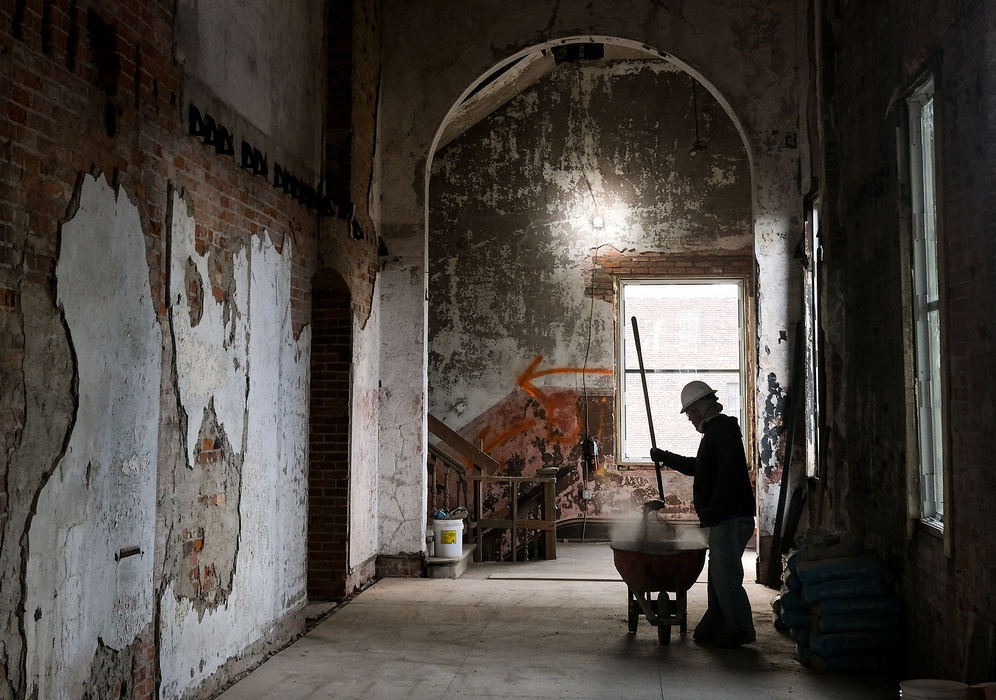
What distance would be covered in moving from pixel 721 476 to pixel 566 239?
608 cm

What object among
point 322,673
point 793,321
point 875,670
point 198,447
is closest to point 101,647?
point 198,447

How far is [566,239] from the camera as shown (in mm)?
11516

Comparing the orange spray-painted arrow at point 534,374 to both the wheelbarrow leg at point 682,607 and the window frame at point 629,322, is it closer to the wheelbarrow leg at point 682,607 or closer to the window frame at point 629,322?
the window frame at point 629,322

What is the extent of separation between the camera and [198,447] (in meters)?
4.80

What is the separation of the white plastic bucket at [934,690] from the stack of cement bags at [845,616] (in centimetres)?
125

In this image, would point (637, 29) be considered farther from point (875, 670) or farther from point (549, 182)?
point (875, 670)

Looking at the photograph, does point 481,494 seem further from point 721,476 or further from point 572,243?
point 721,476

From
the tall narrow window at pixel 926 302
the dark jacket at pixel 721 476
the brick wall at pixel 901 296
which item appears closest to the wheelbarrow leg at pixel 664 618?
the dark jacket at pixel 721 476

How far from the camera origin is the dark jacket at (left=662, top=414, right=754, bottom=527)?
5906 mm

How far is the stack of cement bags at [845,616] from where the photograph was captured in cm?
517

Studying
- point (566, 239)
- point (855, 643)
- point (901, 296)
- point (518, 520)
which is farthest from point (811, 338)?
point (566, 239)

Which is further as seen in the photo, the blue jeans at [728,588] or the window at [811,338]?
the window at [811,338]

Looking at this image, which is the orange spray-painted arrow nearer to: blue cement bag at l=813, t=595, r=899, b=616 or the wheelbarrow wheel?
the wheelbarrow wheel

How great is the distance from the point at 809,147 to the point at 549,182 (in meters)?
4.34
